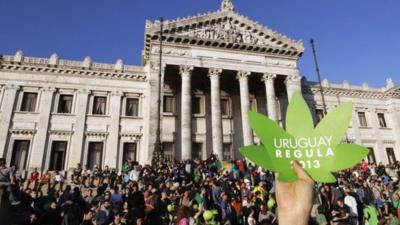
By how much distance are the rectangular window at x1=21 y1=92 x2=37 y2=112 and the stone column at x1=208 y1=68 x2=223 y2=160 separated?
46.9 ft

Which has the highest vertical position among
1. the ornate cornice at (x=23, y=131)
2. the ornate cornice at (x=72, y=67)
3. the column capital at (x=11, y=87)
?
the ornate cornice at (x=72, y=67)

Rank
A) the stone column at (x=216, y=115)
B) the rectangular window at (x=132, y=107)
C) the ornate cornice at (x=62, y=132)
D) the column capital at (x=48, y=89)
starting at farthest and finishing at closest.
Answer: the rectangular window at (x=132, y=107) < the column capital at (x=48, y=89) < the ornate cornice at (x=62, y=132) < the stone column at (x=216, y=115)

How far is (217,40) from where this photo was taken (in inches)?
1017

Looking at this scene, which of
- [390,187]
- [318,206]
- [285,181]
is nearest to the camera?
[285,181]

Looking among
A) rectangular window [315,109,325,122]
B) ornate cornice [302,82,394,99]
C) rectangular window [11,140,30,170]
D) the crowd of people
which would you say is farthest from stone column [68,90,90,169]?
rectangular window [315,109,325,122]

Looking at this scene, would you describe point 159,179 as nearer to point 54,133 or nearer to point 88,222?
point 88,222

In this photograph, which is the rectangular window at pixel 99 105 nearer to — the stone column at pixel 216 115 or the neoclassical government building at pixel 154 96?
the neoclassical government building at pixel 154 96

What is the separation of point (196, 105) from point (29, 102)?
13.7m

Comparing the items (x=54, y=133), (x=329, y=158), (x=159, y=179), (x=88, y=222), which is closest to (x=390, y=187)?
(x=159, y=179)

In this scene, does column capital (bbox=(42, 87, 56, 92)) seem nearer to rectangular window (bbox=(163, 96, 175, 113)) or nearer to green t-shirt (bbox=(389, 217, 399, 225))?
rectangular window (bbox=(163, 96, 175, 113))

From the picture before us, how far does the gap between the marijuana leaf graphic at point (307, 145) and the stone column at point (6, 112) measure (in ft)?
80.2

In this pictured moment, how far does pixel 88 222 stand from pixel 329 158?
24.7 ft

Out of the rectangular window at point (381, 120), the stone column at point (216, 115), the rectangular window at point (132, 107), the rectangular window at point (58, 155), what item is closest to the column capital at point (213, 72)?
the stone column at point (216, 115)

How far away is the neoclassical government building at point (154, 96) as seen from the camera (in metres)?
22.9
